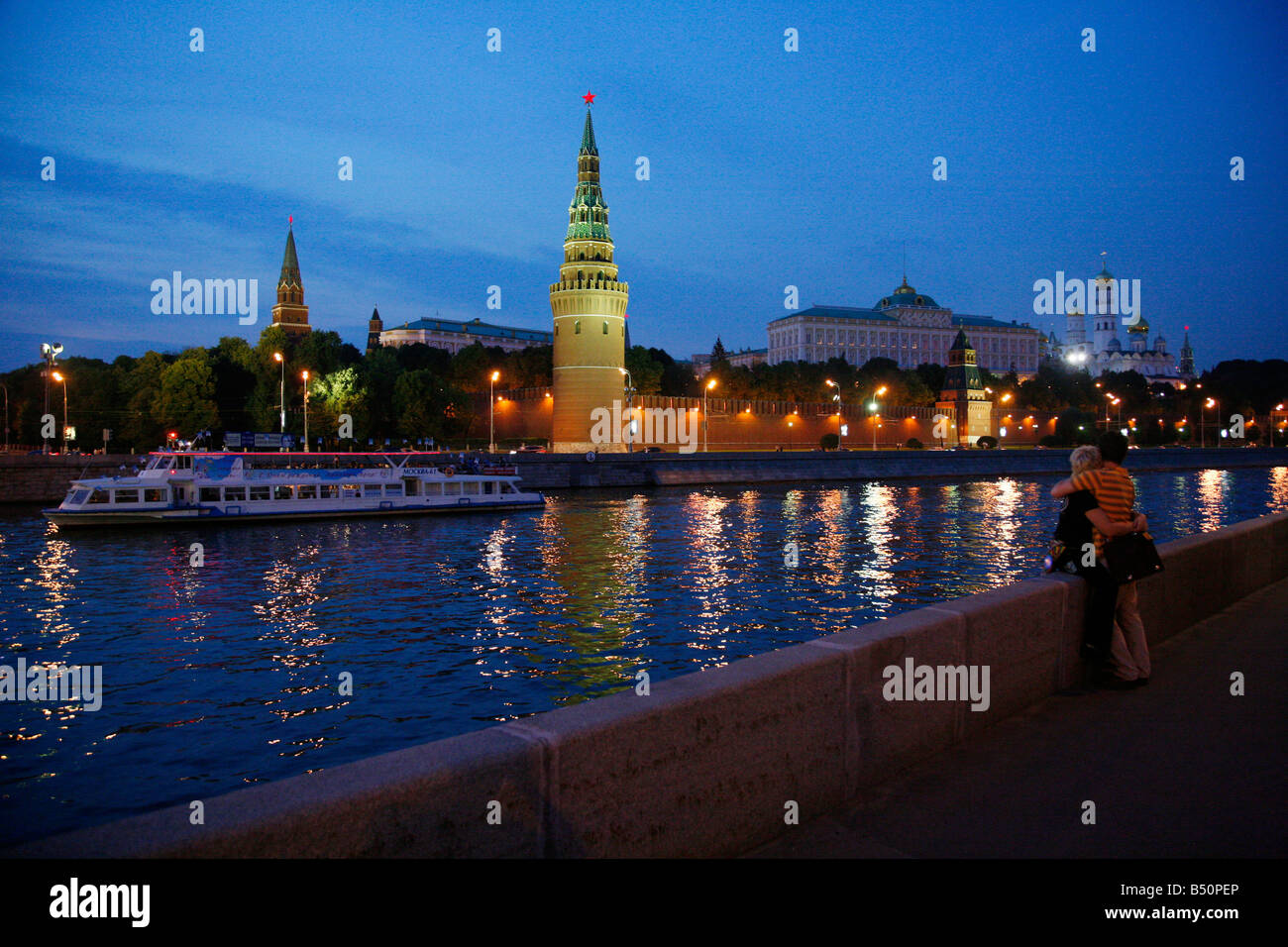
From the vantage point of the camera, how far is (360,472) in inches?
1667

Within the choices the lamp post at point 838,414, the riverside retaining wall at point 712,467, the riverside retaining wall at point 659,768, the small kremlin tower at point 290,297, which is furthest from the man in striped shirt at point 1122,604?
the small kremlin tower at point 290,297

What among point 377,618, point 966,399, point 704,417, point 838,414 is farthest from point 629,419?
point 377,618

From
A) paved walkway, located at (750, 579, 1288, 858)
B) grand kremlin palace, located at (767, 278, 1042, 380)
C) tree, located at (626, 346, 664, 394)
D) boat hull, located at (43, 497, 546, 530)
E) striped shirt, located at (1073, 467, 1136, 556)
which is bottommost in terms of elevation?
boat hull, located at (43, 497, 546, 530)

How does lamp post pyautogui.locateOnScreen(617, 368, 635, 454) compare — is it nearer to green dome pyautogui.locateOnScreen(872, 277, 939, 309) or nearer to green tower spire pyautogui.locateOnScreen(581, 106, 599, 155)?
green tower spire pyautogui.locateOnScreen(581, 106, 599, 155)

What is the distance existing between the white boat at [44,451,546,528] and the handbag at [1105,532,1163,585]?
1433 inches

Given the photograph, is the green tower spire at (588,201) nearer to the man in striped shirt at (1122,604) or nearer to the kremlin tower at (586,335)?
the kremlin tower at (586,335)

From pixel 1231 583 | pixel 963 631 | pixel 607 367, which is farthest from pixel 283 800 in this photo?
pixel 607 367

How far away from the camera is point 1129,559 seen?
6465 millimetres

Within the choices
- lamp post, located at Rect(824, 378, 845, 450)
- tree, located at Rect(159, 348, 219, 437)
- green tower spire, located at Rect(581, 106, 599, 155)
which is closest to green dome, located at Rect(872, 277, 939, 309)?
lamp post, located at Rect(824, 378, 845, 450)

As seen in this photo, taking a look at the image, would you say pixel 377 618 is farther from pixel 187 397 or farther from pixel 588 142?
pixel 588 142

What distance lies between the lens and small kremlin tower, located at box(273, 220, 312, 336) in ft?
387

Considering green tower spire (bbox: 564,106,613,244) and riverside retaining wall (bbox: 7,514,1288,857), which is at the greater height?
green tower spire (bbox: 564,106,613,244)

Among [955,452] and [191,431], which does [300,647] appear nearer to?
[191,431]

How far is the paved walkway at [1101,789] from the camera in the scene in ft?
13.2
